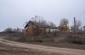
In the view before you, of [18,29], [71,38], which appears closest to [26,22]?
[18,29]

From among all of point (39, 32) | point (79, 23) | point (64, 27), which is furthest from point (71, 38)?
point (79, 23)

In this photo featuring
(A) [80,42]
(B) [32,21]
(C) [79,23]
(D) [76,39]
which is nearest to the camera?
(A) [80,42]

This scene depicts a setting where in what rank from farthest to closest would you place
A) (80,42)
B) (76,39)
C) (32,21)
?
(32,21) < (76,39) < (80,42)

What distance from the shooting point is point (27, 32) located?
7306 cm

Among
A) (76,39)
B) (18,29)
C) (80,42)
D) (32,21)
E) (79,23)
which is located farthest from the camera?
(79,23)

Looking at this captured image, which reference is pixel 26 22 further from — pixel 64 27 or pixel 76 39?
pixel 76 39

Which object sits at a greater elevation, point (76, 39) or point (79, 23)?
point (79, 23)

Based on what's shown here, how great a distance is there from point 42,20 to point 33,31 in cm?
2229

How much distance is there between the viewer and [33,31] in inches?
2781

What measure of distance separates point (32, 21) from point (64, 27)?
21.8 meters

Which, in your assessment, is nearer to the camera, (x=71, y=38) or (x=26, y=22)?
(x=71, y=38)

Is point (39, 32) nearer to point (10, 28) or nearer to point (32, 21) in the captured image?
point (32, 21)

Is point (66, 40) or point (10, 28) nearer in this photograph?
point (66, 40)

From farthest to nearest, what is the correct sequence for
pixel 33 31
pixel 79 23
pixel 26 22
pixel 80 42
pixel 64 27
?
1. pixel 79 23
2. pixel 64 27
3. pixel 26 22
4. pixel 33 31
5. pixel 80 42
